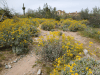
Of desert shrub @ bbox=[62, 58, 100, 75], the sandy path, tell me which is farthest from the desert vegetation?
the sandy path

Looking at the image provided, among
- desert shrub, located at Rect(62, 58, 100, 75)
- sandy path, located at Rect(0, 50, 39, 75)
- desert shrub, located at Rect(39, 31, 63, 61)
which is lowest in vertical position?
sandy path, located at Rect(0, 50, 39, 75)

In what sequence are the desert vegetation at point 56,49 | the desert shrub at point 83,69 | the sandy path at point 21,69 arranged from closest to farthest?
the desert shrub at point 83,69 → the desert vegetation at point 56,49 → the sandy path at point 21,69

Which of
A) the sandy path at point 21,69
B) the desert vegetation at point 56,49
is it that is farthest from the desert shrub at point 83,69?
the sandy path at point 21,69

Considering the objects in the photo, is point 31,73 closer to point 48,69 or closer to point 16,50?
point 48,69

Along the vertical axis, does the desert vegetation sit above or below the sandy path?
above

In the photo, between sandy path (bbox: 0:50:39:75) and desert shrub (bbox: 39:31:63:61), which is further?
desert shrub (bbox: 39:31:63:61)

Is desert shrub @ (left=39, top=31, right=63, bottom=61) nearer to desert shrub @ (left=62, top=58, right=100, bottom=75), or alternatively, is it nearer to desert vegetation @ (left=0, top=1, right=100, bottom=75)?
desert vegetation @ (left=0, top=1, right=100, bottom=75)

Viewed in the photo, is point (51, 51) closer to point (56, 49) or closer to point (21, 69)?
point (56, 49)

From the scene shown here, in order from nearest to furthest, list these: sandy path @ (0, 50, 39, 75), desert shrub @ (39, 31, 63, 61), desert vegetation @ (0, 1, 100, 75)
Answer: desert vegetation @ (0, 1, 100, 75) < sandy path @ (0, 50, 39, 75) < desert shrub @ (39, 31, 63, 61)

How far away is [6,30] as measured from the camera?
3.53m

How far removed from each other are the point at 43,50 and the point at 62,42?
2.75 feet

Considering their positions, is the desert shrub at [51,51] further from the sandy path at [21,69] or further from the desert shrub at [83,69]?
the desert shrub at [83,69]

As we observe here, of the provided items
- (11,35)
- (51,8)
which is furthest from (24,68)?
(51,8)

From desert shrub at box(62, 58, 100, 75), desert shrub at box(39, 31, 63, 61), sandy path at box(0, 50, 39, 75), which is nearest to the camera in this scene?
desert shrub at box(62, 58, 100, 75)
